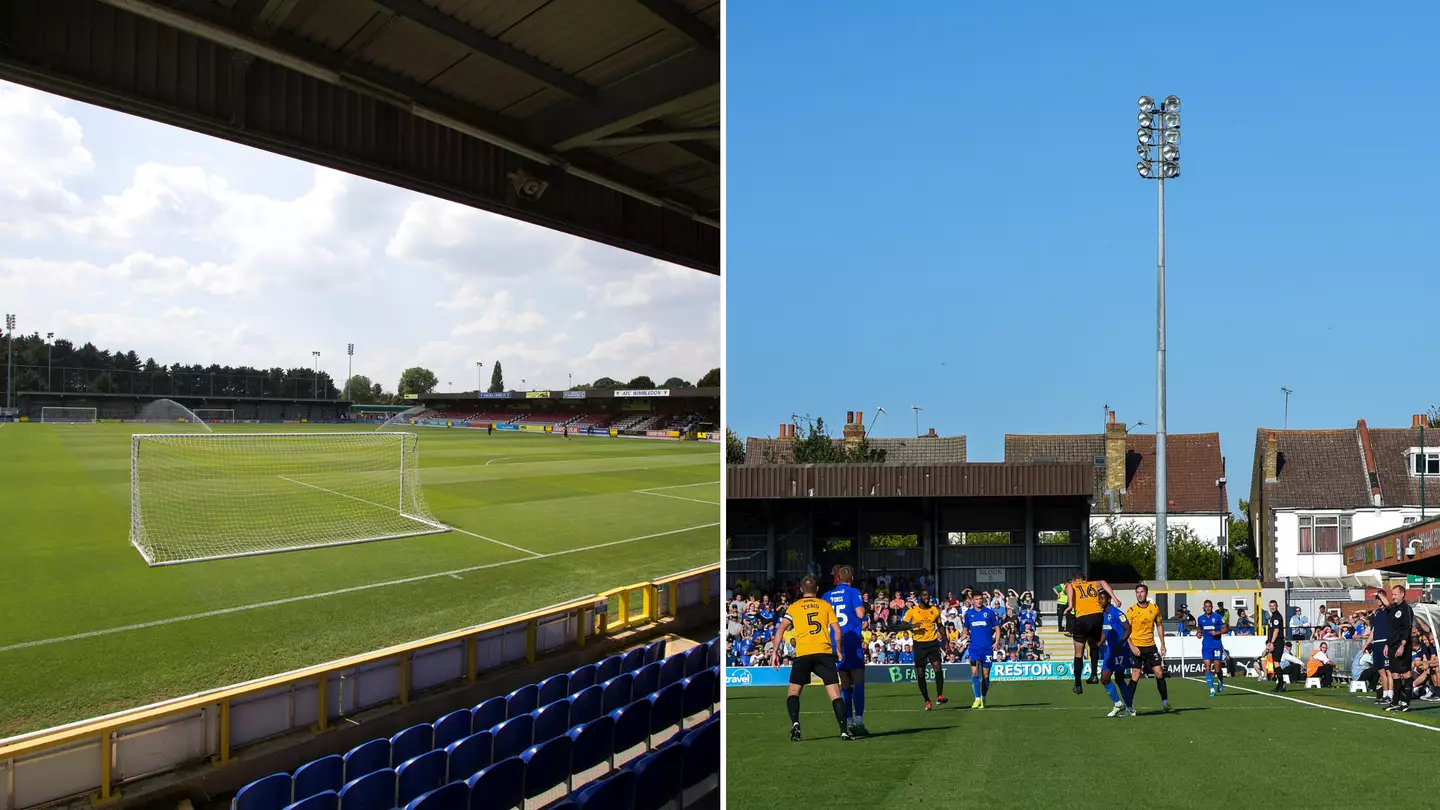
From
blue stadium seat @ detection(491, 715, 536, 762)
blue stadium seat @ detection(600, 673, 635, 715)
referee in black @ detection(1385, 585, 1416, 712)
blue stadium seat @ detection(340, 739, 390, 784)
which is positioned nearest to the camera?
blue stadium seat @ detection(340, 739, 390, 784)

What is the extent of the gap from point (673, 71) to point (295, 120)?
1338 millimetres

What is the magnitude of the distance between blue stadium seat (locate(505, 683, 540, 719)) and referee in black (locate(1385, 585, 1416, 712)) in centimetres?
505

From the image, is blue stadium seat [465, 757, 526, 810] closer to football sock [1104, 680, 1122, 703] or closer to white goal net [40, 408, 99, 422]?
football sock [1104, 680, 1122, 703]

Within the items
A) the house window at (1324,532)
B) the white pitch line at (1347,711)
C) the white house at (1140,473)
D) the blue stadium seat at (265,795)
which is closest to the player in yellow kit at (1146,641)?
the white pitch line at (1347,711)

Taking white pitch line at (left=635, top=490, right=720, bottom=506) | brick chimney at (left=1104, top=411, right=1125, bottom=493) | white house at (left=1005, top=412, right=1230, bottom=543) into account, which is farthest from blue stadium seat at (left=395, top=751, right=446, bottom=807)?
white pitch line at (left=635, top=490, right=720, bottom=506)

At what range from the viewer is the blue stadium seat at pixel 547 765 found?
163 inches

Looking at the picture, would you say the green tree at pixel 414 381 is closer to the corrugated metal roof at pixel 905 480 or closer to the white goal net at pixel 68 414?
the white goal net at pixel 68 414

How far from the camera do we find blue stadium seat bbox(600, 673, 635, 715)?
5.43m

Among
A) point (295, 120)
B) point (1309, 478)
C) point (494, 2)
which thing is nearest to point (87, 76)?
point (295, 120)

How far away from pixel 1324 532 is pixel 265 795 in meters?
9.27

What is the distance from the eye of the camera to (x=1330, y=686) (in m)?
6.77

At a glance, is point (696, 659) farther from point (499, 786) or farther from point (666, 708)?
point (499, 786)

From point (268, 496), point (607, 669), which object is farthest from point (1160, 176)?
point (268, 496)

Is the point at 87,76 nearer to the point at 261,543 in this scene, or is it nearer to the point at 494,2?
the point at 494,2
